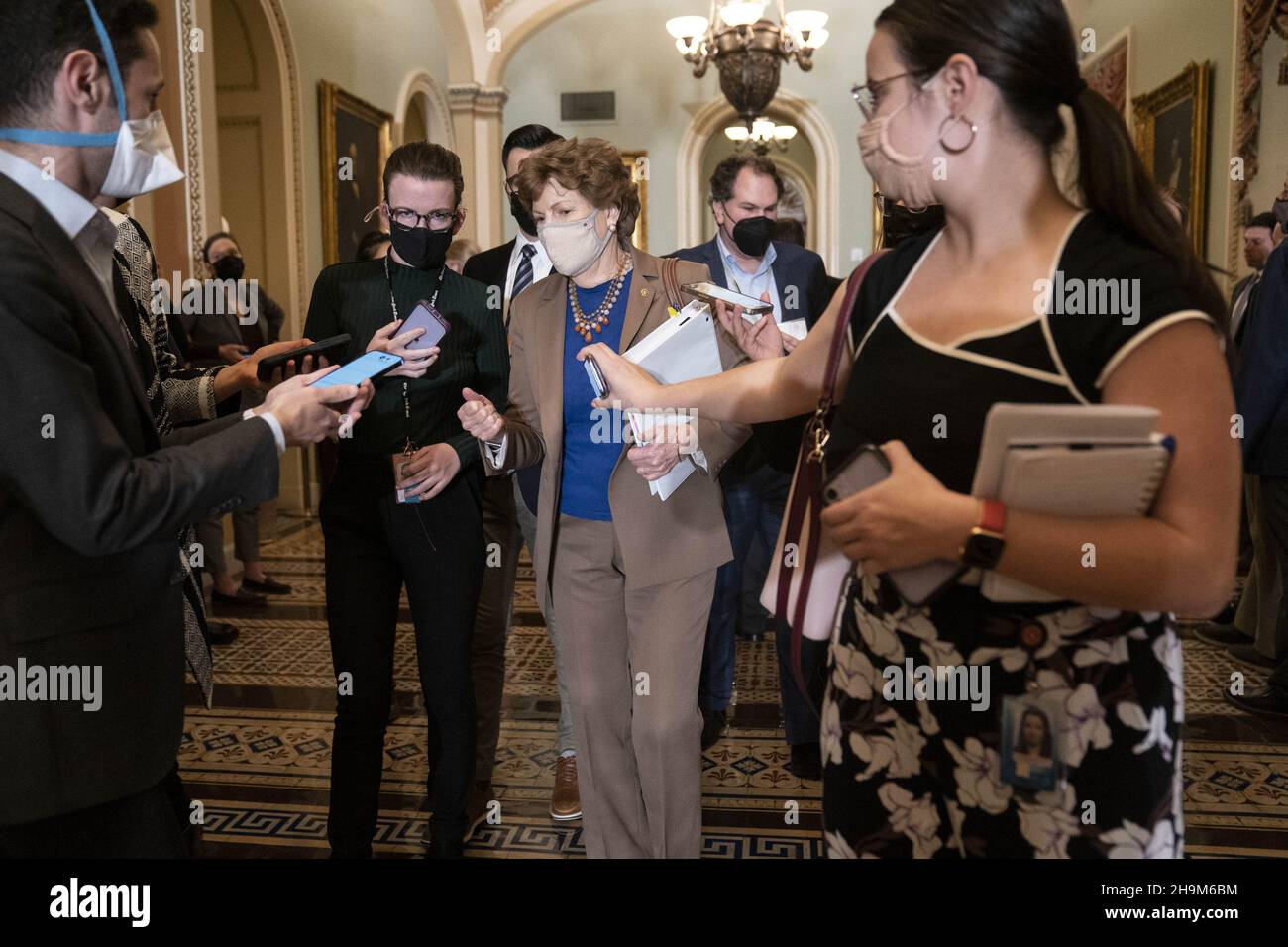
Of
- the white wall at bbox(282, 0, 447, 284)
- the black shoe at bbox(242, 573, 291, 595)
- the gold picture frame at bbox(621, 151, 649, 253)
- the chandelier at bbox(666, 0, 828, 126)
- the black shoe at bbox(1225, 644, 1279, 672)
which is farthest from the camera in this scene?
the gold picture frame at bbox(621, 151, 649, 253)

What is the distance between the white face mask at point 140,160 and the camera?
1.64 m

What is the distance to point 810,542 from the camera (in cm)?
157

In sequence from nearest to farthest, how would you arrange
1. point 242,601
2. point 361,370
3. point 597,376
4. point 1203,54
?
point 361,370 → point 597,376 → point 242,601 → point 1203,54

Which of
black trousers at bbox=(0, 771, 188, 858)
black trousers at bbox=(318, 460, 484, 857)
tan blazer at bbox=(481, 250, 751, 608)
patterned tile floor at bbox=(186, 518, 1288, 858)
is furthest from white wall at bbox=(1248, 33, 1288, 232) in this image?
black trousers at bbox=(0, 771, 188, 858)

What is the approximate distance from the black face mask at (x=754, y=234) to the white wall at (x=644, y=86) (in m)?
9.25

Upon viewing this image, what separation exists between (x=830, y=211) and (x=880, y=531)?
1256 centimetres

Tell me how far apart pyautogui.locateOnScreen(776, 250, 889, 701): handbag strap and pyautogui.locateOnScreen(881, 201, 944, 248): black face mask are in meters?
1.14

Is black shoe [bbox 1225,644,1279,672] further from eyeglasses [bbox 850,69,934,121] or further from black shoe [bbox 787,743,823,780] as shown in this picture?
eyeglasses [bbox 850,69,934,121]

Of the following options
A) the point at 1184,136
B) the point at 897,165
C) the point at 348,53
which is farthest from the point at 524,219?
the point at 348,53

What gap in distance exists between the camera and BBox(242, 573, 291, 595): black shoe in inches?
249

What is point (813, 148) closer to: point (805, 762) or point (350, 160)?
point (350, 160)

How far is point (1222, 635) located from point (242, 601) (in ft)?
17.8

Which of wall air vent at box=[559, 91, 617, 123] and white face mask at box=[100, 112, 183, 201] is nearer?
white face mask at box=[100, 112, 183, 201]

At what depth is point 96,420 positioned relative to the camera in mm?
1438
